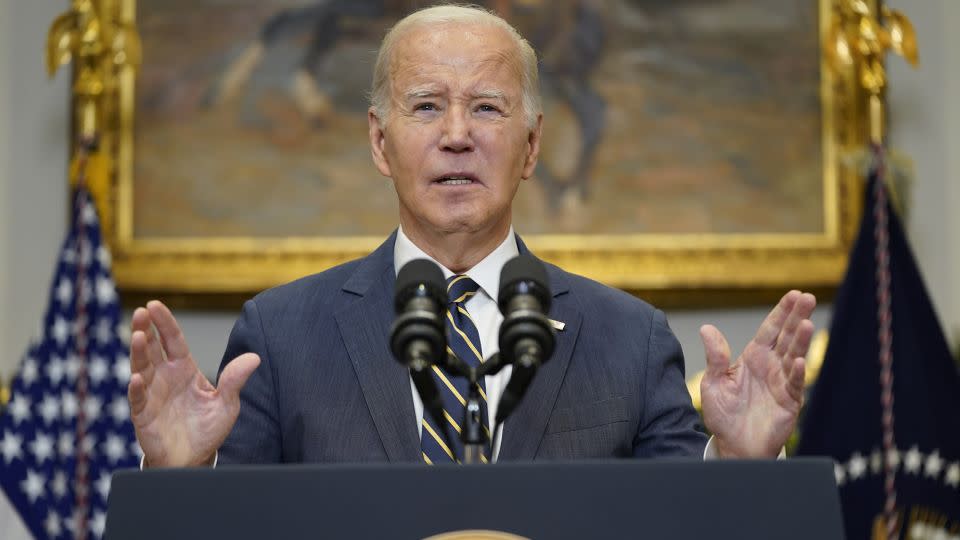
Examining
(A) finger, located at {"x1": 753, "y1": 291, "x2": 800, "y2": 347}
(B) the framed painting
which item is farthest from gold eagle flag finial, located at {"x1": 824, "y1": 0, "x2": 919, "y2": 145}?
(A) finger, located at {"x1": 753, "y1": 291, "x2": 800, "y2": 347}

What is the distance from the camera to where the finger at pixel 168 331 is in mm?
2400

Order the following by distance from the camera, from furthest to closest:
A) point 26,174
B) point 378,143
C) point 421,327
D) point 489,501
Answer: point 26,174 → point 378,143 → point 421,327 → point 489,501

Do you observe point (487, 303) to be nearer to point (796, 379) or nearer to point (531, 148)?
point (531, 148)

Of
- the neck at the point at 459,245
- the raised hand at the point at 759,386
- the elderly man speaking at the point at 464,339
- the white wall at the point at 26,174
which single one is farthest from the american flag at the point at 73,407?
the raised hand at the point at 759,386

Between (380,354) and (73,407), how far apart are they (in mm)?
2759

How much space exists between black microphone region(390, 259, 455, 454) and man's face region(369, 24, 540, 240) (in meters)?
0.92

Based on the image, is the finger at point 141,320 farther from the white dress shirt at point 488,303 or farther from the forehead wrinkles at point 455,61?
the forehead wrinkles at point 455,61

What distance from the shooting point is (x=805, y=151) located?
5.99 metres

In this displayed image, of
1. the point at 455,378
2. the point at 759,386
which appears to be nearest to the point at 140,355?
the point at 455,378

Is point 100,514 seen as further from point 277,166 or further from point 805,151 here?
point 805,151

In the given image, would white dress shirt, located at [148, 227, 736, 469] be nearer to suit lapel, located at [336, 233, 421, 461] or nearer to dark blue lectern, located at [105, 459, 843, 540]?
suit lapel, located at [336, 233, 421, 461]

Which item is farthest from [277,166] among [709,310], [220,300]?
[709,310]

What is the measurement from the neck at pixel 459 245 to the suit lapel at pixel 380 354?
0.36 ft

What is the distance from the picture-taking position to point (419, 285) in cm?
208
